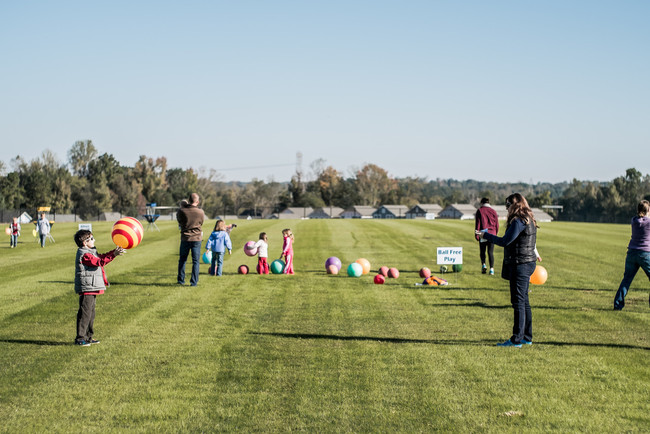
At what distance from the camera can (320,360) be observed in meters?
8.79

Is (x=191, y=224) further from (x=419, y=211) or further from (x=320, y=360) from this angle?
(x=419, y=211)

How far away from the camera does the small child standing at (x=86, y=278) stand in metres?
9.49

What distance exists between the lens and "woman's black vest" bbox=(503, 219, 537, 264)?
917 centimetres

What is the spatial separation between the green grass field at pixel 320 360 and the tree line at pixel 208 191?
268 ft

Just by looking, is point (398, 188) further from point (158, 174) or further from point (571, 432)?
point (571, 432)

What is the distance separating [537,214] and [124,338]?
13034cm

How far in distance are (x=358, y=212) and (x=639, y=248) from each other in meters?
144

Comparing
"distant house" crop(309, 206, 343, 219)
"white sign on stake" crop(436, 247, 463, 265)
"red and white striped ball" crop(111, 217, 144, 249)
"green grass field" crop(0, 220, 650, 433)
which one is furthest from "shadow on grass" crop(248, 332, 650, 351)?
"distant house" crop(309, 206, 343, 219)

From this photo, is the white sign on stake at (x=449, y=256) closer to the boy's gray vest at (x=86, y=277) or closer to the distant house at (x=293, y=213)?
the boy's gray vest at (x=86, y=277)

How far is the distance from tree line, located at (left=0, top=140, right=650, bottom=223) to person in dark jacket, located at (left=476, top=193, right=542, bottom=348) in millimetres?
87670

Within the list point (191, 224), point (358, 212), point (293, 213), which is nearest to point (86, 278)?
point (191, 224)

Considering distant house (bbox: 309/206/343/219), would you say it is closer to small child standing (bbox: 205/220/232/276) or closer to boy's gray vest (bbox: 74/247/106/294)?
small child standing (bbox: 205/220/232/276)

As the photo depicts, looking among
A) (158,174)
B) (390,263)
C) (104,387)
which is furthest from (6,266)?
(158,174)

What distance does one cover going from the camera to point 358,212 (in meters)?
156
